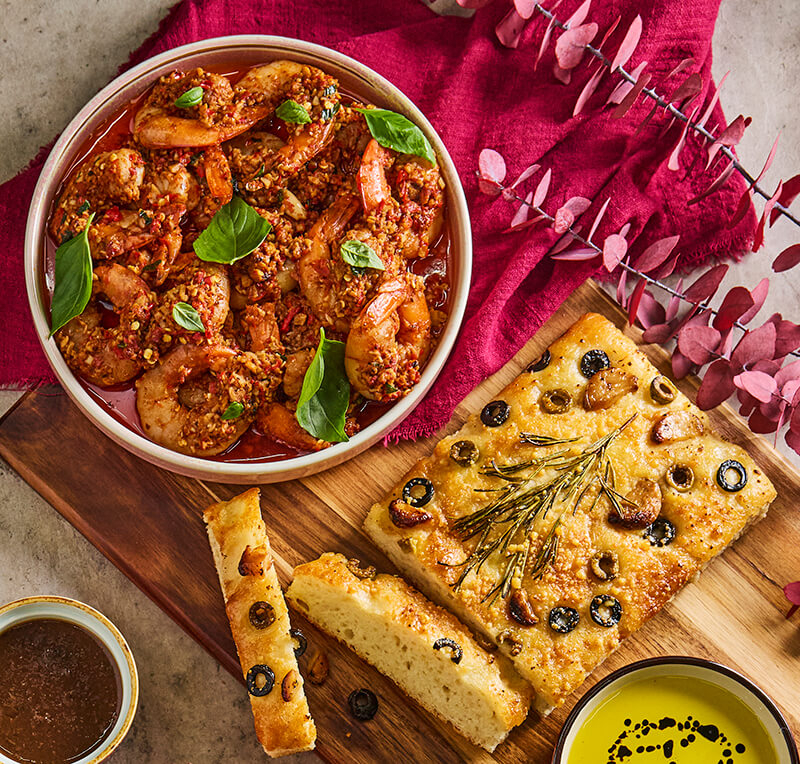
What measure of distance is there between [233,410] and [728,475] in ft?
6.25

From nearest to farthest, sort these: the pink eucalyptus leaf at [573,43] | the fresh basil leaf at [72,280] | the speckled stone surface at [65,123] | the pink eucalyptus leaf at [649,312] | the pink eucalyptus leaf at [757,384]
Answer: the fresh basil leaf at [72,280] < the pink eucalyptus leaf at [757,384] < the pink eucalyptus leaf at [573,43] < the pink eucalyptus leaf at [649,312] < the speckled stone surface at [65,123]

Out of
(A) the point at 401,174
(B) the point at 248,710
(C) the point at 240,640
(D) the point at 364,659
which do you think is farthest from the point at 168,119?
(B) the point at 248,710

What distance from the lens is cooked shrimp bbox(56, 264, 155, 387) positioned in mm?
3203

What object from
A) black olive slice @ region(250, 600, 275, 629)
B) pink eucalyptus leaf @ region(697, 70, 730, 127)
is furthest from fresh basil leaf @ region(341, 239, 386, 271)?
pink eucalyptus leaf @ region(697, 70, 730, 127)

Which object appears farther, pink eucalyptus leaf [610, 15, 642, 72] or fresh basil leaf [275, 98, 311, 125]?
pink eucalyptus leaf [610, 15, 642, 72]

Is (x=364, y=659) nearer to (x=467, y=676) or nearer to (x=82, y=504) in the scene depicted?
(x=467, y=676)

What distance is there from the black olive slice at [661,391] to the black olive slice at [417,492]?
3.07 ft

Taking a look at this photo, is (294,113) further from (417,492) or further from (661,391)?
(661,391)

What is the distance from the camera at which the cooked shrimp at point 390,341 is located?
3168 mm

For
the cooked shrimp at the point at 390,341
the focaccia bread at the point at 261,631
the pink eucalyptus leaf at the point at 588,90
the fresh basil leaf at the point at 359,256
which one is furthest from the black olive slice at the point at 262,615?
the pink eucalyptus leaf at the point at 588,90

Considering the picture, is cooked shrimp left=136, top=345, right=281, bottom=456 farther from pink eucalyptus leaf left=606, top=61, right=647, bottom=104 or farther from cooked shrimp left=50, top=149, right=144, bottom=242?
pink eucalyptus leaf left=606, top=61, right=647, bottom=104

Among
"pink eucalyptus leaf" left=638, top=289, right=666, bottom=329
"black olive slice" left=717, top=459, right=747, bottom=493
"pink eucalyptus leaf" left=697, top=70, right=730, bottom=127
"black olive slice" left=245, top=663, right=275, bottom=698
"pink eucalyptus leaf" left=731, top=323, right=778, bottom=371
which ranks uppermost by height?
"pink eucalyptus leaf" left=697, top=70, right=730, bottom=127

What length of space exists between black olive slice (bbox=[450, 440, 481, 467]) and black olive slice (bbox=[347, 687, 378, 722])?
971mm

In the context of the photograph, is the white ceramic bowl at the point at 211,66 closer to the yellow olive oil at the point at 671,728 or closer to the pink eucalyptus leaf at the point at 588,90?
the pink eucalyptus leaf at the point at 588,90
